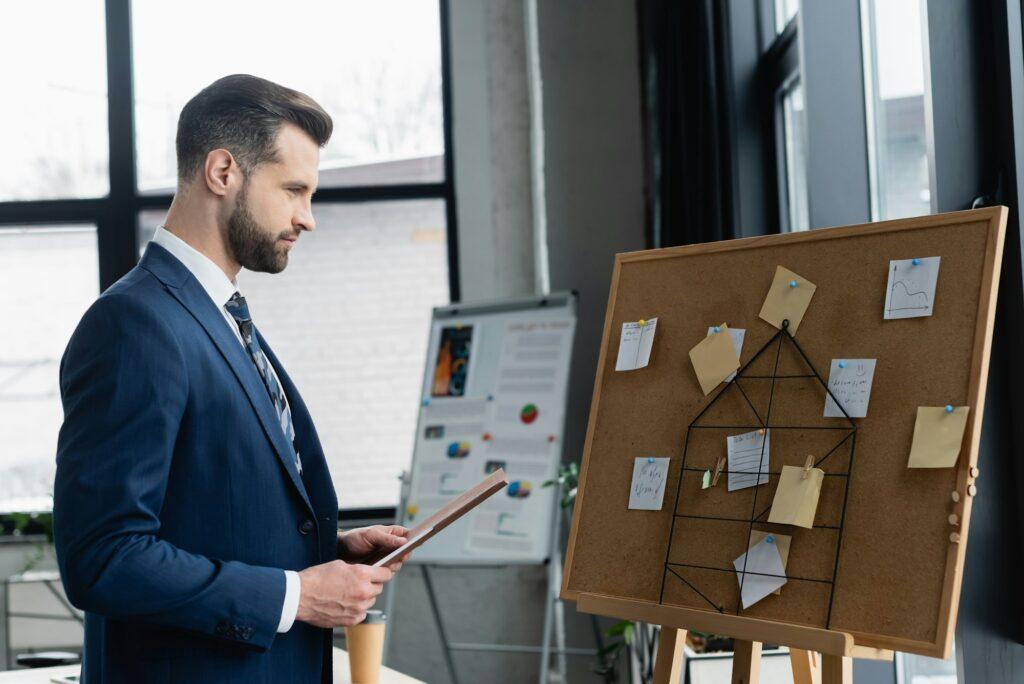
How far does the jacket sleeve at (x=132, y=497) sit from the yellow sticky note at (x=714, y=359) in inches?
30.5

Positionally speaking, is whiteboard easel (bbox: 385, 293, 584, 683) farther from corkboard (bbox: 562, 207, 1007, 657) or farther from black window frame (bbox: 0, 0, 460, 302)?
corkboard (bbox: 562, 207, 1007, 657)

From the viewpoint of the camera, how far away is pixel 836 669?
146cm

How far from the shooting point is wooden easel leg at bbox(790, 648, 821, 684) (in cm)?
166

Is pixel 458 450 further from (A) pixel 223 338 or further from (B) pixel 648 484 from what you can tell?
(A) pixel 223 338

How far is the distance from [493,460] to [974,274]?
7.98 ft

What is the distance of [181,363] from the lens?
52.4 inches

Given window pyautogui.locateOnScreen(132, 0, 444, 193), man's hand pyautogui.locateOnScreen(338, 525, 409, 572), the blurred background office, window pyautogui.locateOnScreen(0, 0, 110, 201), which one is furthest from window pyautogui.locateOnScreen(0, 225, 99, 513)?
man's hand pyautogui.locateOnScreen(338, 525, 409, 572)

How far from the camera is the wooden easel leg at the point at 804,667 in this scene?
5.43ft

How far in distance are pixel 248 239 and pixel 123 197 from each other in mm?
3206

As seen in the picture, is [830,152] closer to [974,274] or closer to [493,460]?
[974,274]

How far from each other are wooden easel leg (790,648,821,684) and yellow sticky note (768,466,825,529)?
27cm

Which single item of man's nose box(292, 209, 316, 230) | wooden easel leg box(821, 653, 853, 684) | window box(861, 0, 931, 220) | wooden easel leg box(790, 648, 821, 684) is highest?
window box(861, 0, 931, 220)

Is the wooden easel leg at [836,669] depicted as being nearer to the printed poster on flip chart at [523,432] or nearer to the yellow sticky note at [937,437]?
the yellow sticky note at [937,437]

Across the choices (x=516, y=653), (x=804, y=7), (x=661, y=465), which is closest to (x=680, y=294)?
(x=661, y=465)
